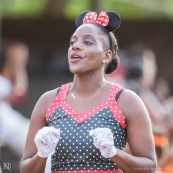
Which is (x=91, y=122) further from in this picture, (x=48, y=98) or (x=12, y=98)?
(x=12, y=98)

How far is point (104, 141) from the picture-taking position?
4543 mm

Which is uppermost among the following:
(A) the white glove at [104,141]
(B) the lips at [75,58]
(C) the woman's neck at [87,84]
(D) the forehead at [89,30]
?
(D) the forehead at [89,30]

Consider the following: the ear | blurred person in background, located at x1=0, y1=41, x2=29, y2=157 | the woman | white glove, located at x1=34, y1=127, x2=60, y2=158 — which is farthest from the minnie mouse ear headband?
blurred person in background, located at x1=0, y1=41, x2=29, y2=157

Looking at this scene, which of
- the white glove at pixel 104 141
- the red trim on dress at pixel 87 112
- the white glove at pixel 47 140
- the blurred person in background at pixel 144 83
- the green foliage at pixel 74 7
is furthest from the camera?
the green foliage at pixel 74 7

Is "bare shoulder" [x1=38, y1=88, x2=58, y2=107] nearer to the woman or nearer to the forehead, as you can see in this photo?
the woman

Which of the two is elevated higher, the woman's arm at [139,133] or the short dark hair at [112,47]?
the short dark hair at [112,47]

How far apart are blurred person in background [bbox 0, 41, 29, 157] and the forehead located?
4159mm

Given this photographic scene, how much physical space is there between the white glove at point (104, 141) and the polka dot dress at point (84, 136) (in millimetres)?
123

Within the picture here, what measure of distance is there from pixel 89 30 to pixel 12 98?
5436 millimetres

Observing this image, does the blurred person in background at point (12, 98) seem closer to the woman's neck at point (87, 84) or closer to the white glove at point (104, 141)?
the woman's neck at point (87, 84)

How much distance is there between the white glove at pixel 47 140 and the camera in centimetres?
467

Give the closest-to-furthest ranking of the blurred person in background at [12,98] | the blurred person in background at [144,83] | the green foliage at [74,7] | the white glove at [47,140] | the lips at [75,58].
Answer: the white glove at [47,140] < the lips at [75,58] < the blurred person in background at [144,83] < the blurred person in background at [12,98] < the green foliage at [74,7]

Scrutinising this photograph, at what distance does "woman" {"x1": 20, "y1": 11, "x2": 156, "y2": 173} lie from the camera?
4.72 metres

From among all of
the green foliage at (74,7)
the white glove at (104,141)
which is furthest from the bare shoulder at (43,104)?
the green foliage at (74,7)
